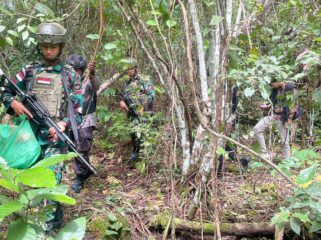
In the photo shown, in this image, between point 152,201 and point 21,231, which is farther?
point 152,201

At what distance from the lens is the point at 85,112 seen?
506 centimetres

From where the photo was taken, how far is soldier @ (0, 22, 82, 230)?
11.7 ft

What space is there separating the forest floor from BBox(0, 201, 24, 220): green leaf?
1.85m

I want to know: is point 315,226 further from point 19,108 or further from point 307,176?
point 19,108

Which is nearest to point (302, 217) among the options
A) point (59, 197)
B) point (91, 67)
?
point (59, 197)

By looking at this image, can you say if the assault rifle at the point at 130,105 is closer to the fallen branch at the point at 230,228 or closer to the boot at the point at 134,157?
the boot at the point at 134,157

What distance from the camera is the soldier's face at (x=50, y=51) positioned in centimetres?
360

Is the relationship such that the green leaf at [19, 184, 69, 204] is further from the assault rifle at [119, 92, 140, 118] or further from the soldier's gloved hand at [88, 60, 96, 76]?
the assault rifle at [119, 92, 140, 118]

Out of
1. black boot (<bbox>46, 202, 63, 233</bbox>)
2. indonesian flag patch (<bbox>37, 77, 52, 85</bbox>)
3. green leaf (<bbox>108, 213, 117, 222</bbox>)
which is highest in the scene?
indonesian flag patch (<bbox>37, 77, 52, 85</bbox>)

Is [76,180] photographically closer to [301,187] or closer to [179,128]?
[179,128]

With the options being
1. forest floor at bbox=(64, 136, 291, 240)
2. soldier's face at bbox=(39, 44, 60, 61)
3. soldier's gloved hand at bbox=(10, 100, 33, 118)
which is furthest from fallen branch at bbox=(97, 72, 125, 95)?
soldier's gloved hand at bbox=(10, 100, 33, 118)

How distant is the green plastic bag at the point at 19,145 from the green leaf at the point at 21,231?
1.81 m

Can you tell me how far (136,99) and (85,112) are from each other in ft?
3.20

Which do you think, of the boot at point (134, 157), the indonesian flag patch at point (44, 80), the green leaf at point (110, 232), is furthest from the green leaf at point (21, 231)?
the boot at point (134, 157)
